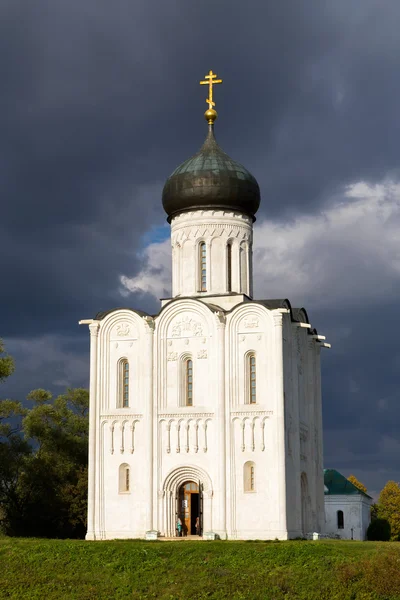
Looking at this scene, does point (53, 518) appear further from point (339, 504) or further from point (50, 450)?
point (339, 504)

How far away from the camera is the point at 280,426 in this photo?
2869 centimetres

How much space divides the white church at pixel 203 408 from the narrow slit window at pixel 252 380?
30 millimetres

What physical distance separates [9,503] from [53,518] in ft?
7.36

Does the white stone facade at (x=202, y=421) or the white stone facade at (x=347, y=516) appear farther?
the white stone facade at (x=347, y=516)

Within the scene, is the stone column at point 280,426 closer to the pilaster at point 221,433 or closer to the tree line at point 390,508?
the pilaster at point 221,433

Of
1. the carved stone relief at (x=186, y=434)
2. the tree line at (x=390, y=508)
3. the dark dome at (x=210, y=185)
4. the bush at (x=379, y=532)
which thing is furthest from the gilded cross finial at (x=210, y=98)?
the tree line at (x=390, y=508)

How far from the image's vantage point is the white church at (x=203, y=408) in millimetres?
28828

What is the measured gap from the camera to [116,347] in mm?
30859

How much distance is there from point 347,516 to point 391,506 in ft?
32.8

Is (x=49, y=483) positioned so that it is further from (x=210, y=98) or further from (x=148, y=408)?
(x=210, y=98)

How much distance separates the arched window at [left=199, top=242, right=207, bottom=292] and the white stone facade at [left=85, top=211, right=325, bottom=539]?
11.2 inches

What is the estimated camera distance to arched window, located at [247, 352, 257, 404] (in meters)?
29.4

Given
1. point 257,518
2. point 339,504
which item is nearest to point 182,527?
point 257,518

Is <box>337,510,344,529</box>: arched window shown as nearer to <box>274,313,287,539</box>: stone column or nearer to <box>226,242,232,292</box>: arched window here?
<box>226,242,232,292</box>: arched window
